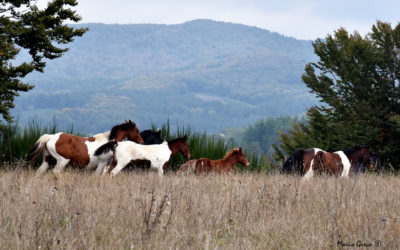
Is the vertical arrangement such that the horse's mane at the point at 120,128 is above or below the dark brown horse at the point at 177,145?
above

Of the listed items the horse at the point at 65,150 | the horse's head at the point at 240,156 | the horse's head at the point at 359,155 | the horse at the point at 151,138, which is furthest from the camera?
the horse at the point at 151,138

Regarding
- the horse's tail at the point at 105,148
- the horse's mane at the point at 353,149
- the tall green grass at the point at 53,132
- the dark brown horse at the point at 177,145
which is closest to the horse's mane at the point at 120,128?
the horse's tail at the point at 105,148

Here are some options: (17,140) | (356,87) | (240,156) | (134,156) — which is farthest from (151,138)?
(356,87)

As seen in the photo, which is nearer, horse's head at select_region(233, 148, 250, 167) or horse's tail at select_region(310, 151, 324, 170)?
horse's tail at select_region(310, 151, 324, 170)

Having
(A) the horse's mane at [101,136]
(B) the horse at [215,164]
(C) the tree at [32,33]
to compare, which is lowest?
(B) the horse at [215,164]

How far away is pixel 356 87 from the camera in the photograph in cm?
2097

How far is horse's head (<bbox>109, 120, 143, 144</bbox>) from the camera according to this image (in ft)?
39.8

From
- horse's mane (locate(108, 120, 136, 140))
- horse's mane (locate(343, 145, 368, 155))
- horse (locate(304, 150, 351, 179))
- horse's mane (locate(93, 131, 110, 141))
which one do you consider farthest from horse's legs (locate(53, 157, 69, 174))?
horse's mane (locate(343, 145, 368, 155))

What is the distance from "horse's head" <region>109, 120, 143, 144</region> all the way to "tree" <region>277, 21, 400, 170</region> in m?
10.3

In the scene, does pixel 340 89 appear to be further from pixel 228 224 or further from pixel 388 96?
pixel 228 224

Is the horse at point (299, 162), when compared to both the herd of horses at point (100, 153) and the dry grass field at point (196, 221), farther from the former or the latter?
the dry grass field at point (196, 221)

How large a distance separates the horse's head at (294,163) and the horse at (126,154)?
120 inches

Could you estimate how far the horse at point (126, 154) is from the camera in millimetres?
11484

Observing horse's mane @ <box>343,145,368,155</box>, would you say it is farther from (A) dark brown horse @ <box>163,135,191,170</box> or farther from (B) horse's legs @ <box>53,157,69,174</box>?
(B) horse's legs @ <box>53,157,69,174</box>
